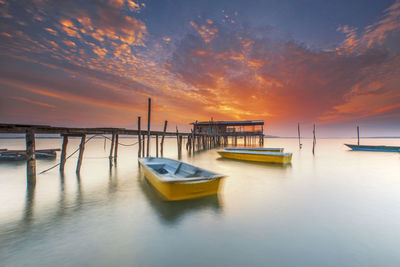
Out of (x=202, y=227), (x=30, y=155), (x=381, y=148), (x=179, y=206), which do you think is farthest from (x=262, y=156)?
(x=381, y=148)

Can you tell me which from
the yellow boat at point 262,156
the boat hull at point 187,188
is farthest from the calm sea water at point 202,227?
the yellow boat at point 262,156

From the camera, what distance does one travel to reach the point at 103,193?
758 cm

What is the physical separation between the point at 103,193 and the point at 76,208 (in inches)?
64.0

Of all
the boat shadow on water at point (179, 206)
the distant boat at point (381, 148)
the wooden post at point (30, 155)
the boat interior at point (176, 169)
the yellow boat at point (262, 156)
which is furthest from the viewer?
the distant boat at point (381, 148)

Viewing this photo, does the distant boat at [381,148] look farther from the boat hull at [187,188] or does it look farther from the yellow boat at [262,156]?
the boat hull at [187,188]

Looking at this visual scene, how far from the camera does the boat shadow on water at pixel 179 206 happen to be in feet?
17.2

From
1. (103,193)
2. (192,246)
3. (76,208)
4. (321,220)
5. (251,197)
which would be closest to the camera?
(192,246)

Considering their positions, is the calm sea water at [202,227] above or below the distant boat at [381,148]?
below

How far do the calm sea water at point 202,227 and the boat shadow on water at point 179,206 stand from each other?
0.03m

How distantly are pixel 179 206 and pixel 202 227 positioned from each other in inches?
57.0

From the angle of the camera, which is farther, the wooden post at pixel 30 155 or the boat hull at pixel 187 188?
the wooden post at pixel 30 155

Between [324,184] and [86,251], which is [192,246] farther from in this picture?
[324,184]

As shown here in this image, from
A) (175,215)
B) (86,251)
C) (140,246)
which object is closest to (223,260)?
(140,246)

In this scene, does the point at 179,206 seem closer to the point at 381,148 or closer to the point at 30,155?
the point at 30,155
